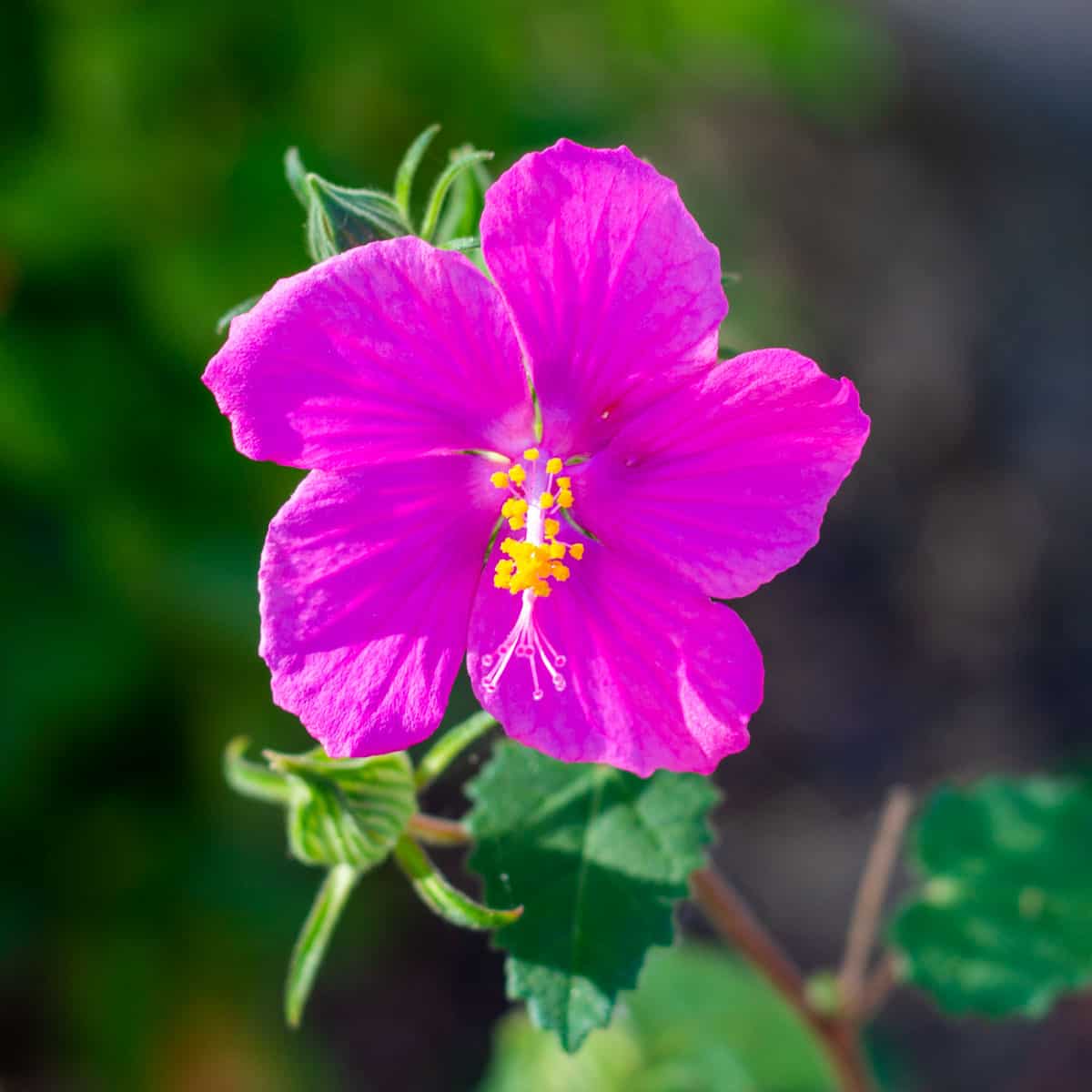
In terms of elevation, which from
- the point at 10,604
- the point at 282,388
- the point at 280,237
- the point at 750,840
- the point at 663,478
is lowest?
the point at 750,840

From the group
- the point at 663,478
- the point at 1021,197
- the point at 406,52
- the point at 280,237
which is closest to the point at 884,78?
the point at 1021,197

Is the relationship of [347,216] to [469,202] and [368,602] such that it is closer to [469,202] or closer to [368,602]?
[469,202]

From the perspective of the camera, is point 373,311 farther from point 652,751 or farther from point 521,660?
point 652,751

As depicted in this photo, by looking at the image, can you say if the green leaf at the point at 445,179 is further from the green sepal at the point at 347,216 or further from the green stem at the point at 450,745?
the green stem at the point at 450,745

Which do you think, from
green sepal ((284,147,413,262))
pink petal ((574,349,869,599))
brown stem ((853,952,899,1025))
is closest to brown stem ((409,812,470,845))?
pink petal ((574,349,869,599))

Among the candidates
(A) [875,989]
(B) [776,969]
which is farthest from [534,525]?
(A) [875,989]

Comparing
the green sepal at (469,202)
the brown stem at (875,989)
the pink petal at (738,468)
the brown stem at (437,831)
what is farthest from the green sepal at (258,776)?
the brown stem at (875,989)
